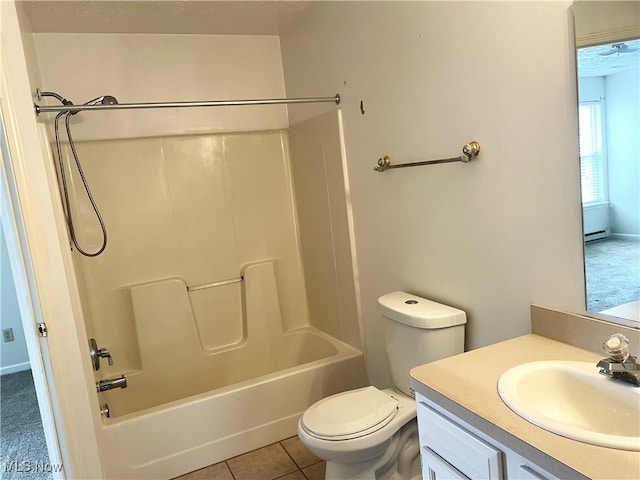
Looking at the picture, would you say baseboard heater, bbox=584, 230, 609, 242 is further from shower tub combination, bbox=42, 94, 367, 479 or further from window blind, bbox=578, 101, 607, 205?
shower tub combination, bbox=42, 94, 367, 479

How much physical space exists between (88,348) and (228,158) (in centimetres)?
140

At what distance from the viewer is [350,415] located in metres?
1.91

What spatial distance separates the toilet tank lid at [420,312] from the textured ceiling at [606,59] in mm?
945

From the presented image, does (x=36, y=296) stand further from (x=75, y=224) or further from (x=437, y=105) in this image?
(x=437, y=105)

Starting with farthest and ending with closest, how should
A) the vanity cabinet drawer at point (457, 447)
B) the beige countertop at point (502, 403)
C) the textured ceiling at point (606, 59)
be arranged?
1. the textured ceiling at point (606, 59)
2. the vanity cabinet drawer at point (457, 447)
3. the beige countertop at point (502, 403)

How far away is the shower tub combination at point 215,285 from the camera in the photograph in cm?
252

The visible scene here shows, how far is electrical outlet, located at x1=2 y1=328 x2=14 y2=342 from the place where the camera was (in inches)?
154

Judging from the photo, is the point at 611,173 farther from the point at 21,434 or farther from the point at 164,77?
the point at 21,434

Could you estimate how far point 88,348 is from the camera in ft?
7.38

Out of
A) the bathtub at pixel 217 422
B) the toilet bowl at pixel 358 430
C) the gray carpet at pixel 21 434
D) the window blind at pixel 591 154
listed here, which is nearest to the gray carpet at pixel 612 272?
the window blind at pixel 591 154

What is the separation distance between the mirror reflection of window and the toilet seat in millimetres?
864

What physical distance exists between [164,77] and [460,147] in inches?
74.1

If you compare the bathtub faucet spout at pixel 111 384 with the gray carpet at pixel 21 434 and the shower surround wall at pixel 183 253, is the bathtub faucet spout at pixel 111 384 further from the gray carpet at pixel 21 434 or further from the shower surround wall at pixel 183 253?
the gray carpet at pixel 21 434

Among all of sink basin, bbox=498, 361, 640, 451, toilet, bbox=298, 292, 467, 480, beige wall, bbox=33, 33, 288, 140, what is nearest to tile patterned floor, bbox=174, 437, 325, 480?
toilet, bbox=298, 292, 467, 480
